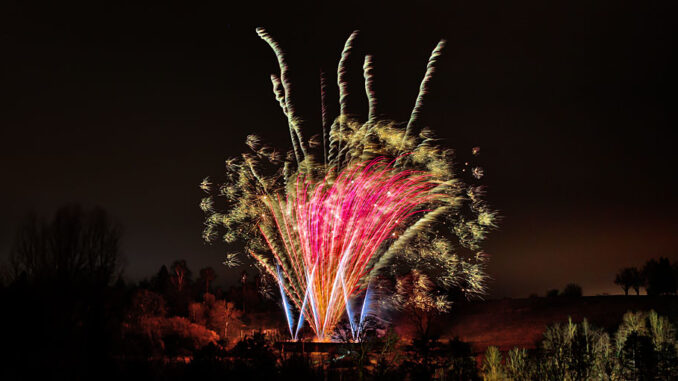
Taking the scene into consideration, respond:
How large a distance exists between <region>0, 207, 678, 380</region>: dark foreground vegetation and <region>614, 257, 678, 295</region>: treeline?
11969 mm

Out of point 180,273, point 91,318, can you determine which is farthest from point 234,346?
point 180,273

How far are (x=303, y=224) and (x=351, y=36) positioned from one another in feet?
24.6

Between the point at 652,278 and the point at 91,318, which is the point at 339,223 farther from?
the point at 652,278

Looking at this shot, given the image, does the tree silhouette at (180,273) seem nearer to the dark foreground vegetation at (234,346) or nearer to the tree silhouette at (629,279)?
the dark foreground vegetation at (234,346)

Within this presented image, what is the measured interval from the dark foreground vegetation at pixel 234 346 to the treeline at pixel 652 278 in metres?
12.0

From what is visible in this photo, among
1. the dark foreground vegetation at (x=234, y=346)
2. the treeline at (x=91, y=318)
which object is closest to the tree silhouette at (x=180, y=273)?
the treeline at (x=91, y=318)

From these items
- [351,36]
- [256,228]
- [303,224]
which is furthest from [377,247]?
[351,36]

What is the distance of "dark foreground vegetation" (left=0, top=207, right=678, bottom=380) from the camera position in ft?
30.8

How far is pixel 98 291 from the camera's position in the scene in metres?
25.4

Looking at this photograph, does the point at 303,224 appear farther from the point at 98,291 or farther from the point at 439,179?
the point at 98,291

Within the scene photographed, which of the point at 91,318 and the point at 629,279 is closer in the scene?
the point at 91,318

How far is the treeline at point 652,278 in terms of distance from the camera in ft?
139

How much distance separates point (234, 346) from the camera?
569 inches

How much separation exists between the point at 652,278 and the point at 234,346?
41.1m
